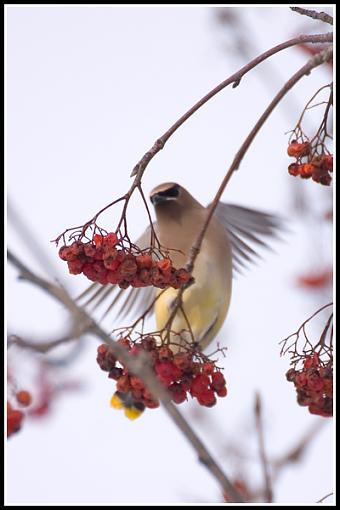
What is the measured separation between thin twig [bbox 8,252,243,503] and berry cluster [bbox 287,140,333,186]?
896 millimetres

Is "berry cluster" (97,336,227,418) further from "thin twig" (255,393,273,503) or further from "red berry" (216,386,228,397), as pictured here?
"thin twig" (255,393,273,503)

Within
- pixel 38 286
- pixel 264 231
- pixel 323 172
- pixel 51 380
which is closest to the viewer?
pixel 38 286

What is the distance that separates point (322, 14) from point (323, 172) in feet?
1.05

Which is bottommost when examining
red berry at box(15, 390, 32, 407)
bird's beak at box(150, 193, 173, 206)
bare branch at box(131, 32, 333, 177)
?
red berry at box(15, 390, 32, 407)

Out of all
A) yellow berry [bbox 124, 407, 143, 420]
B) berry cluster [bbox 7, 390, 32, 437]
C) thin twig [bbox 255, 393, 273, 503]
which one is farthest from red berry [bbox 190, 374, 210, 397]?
yellow berry [bbox 124, 407, 143, 420]

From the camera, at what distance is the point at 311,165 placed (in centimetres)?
175

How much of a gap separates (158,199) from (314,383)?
4.88ft

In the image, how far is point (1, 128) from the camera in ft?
6.48

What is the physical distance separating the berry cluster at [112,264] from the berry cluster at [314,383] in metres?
0.31

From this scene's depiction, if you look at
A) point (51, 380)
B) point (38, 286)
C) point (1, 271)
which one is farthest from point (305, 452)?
point (38, 286)

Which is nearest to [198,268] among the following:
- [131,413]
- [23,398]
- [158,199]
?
[158,199]

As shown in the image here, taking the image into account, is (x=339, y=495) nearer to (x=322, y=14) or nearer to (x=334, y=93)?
(x=334, y=93)

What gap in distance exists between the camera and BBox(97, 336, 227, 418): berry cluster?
1.75 m

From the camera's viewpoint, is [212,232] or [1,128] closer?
[1,128]
